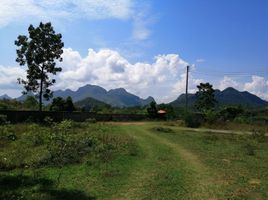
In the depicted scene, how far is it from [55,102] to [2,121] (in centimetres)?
4900

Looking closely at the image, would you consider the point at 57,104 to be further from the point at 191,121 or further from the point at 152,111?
the point at 191,121

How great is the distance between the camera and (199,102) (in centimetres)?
8481

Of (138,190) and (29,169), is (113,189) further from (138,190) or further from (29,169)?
(29,169)

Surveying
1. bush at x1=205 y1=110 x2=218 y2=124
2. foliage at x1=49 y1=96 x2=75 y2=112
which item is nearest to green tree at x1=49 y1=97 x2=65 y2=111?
foliage at x1=49 y1=96 x2=75 y2=112

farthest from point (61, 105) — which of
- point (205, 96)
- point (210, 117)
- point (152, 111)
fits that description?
point (205, 96)

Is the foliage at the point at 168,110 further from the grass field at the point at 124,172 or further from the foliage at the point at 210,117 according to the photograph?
the grass field at the point at 124,172

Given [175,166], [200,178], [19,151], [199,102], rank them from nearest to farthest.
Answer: [200,178], [175,166], [19,151], [199,102]

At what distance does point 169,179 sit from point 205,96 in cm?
7151

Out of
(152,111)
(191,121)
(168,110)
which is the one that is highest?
(168,110)

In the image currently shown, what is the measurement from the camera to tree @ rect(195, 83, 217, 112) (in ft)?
273

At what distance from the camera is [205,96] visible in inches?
3307

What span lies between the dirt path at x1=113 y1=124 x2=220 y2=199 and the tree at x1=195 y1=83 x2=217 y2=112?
2529 inches

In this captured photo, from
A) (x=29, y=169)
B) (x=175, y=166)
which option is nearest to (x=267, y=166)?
(x=175, y=166)

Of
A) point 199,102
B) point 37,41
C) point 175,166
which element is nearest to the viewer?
point 175,166
